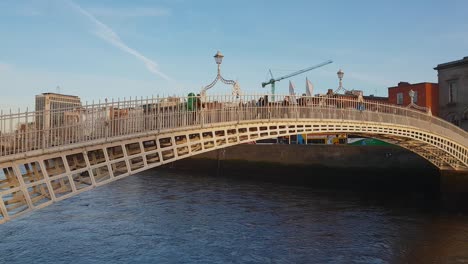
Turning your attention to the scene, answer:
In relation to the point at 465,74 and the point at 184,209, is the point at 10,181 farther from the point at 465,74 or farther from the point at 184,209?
the point at 465,74

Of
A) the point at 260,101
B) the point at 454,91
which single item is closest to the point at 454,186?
the point at 260,101

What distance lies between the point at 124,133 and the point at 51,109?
215 centimetres

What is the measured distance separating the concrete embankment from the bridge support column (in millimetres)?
1865

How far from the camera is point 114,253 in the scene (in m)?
14.1

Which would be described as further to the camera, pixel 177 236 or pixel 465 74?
pixel 465 74

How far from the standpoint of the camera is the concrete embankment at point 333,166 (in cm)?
3003

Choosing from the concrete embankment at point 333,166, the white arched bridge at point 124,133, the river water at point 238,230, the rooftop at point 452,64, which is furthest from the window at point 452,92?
the white arched bridge at point 124,133

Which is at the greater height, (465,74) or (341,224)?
(465,74)

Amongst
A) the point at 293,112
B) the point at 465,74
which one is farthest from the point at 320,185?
the point at 465,74

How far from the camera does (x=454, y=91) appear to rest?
42.0 meters

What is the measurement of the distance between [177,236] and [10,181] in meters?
7.67

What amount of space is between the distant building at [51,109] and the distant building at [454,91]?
3921 centimetres

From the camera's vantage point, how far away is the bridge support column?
25672mm

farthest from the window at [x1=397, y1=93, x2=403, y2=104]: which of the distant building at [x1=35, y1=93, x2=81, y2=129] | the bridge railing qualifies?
the distant building at [x1=35, y1=93, x2=81, y2=129]
